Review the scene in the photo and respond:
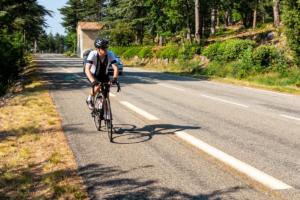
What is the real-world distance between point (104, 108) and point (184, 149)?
199cm

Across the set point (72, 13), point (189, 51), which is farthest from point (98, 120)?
point (72, 13)

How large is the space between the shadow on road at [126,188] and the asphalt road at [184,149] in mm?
12

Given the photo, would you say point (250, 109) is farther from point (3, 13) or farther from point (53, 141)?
point (3, 13)

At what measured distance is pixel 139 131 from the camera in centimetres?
891

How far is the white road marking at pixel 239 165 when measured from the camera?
537 cm

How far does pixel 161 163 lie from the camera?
6.43m

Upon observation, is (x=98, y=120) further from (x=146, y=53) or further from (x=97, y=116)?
(x=146, y=53)

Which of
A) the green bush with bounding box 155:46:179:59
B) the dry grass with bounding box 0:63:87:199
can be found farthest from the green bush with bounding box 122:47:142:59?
the dry grass with bounding box 0:63:87:199

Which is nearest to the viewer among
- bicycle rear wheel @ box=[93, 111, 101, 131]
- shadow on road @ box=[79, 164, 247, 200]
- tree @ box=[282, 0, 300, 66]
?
shadow on road @ box=[79, 164, 247, 200]

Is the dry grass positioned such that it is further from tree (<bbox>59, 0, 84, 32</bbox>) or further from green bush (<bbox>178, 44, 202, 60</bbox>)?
tree (<bbox>59, 0, 84, 32</bbox>)

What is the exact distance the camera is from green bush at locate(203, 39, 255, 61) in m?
26.9

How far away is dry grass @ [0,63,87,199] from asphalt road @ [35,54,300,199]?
8.4 inches

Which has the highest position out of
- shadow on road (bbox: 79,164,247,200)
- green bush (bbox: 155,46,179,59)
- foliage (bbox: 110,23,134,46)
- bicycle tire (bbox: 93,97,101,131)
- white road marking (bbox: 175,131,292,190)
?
foliage (bbox: 110,23,134,46)

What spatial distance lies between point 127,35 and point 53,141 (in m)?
56.8
